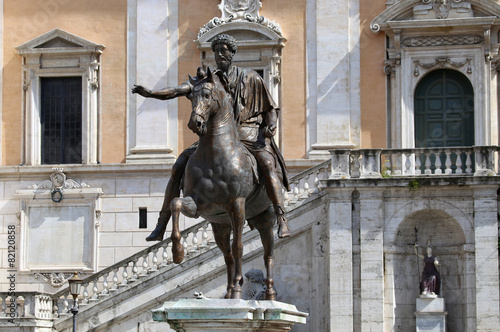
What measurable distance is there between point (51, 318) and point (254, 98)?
14.6 meters

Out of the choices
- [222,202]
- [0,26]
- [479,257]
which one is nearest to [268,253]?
[222,202]

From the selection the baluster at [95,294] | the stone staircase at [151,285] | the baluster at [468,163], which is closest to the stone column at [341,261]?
the stone staircase at [151,285]

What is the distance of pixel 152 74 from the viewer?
32.7m

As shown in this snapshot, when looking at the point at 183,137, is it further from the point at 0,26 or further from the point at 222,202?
the point at 222,202

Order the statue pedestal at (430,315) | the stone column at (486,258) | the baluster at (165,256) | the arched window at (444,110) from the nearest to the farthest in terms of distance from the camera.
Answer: the stone column at (486,258) → the statue pedestal at (430,315) → the baluster at (165,256) → the arched window at (444,110)

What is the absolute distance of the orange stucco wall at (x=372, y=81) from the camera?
31.8m

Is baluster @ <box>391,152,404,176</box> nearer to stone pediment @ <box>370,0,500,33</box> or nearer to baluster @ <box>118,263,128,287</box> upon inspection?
stone pediment @ <box>370,0,500,33</box>

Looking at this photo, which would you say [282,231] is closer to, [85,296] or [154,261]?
[154,261]

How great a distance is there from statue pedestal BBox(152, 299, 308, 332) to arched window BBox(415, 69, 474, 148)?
61.5 feet

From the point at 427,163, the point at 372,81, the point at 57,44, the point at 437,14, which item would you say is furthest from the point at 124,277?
the point at 437,14

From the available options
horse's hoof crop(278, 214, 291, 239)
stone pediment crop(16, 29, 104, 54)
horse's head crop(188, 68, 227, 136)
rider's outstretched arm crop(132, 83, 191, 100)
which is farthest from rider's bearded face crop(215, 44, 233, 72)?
stone pediment crop(16, 29, 104, 54)

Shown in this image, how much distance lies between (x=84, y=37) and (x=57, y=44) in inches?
30.4

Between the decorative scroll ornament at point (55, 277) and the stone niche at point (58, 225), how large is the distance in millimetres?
111

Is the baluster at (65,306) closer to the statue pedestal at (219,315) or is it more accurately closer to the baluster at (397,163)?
the baluster at (397,163)
